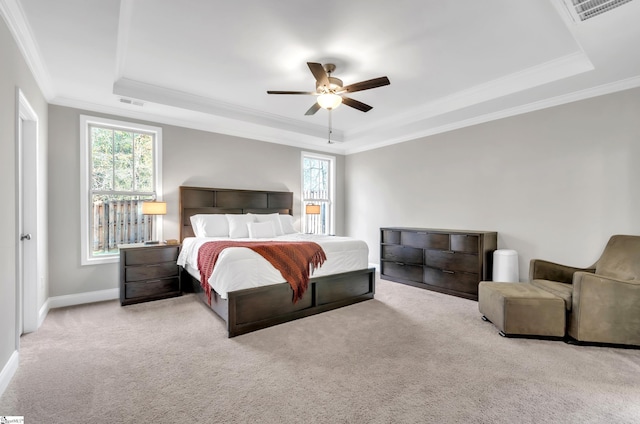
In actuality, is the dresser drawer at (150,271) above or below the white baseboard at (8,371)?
above

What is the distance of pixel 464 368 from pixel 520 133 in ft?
11.2

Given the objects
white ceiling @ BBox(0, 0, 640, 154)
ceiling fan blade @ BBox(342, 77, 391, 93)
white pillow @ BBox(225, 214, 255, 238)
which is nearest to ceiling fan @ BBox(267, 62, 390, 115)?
ceiling fan blade @ BBox(342, 77, 391, 93)

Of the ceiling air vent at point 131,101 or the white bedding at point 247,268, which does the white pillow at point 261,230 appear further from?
the ceiling air vent at point 131,101

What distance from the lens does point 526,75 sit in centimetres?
344

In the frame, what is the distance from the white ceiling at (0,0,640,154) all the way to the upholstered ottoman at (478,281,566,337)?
231cm

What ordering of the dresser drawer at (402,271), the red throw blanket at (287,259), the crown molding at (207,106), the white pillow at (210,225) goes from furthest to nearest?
the dresser drawer at (402,271), the white pillow at (210,225), the crown molding at (207,106), the red throw blanket at (287,259)

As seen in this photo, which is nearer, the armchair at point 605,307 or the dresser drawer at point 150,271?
the armchair at point 605,307

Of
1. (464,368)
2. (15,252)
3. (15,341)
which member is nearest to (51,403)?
(15,341)

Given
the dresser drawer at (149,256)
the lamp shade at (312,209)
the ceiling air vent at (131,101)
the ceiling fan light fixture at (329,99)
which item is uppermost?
the ceiling air vent at (131,101)

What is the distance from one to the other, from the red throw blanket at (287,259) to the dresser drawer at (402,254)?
6.74ft

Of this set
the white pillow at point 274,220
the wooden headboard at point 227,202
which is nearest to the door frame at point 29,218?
the wooden headboard at point 227,202

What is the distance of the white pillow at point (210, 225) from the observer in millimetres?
4480

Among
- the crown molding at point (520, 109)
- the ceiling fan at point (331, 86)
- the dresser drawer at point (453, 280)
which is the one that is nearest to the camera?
the ceiling fan at point (331, 86)

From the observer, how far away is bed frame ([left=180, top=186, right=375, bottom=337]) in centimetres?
299
